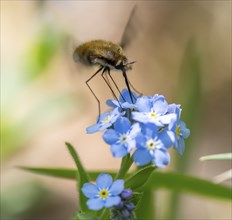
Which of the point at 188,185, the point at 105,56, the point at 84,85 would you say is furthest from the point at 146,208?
the point at 84,85

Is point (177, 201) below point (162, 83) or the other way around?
below

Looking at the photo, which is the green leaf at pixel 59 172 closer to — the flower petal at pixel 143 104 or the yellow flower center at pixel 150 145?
the flower petal at pixel 143 104

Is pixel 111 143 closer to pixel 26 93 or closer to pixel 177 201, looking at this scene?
pixel 177 201

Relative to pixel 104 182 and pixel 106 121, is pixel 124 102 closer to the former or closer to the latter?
pixel 106 121

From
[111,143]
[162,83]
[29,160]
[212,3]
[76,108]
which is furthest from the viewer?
[212,3]

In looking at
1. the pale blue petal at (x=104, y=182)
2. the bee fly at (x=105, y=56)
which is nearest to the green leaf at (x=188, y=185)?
the bee fly at (x=105, y=56)

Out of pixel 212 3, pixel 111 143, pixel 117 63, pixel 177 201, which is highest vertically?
pixel 212 3

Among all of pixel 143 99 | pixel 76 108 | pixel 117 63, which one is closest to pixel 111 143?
pixel 143 99
